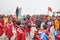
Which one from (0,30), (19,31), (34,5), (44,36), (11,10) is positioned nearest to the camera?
(44,36)

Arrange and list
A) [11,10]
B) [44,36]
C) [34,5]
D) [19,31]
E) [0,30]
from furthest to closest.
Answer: [34,5] → [11,10] → [0,30] → [19,31] → [44,36]

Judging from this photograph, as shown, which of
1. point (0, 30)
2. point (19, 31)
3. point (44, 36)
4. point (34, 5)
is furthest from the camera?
point (34, 5)

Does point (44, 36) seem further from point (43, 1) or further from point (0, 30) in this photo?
point (43, 1)

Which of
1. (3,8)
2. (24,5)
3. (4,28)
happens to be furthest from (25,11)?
(4,28)

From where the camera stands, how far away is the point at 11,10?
41.9 m

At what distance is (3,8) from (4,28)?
31050mm

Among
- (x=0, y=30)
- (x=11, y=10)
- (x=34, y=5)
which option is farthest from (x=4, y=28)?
(x=34, y=5)

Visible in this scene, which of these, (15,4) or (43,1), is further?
(43,1)

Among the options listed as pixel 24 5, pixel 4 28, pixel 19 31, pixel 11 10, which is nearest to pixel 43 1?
pixel 24 5

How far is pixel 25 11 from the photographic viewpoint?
42812mm

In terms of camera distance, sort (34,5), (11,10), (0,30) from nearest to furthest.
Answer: (0,30) < (11,10) < (34,5)

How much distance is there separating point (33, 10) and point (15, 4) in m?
3.54

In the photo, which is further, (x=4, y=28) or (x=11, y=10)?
(x=11, y=10)

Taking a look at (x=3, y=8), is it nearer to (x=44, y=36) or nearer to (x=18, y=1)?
(x=18, y=1)
